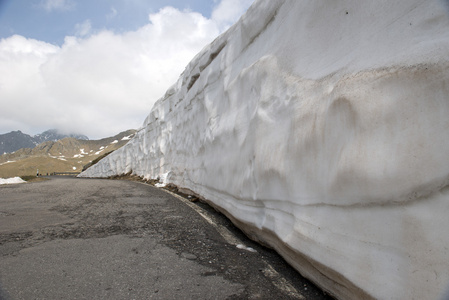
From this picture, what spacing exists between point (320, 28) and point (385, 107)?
124 centimetres

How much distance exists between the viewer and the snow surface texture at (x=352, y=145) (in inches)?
44.7

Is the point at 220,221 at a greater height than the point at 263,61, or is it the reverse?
the point at 263,61

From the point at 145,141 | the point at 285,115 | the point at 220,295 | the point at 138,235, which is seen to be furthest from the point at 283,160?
the point at 145,141

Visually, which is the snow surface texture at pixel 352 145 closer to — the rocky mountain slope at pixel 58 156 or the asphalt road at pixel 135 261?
the asphalt road at pixel 135 261

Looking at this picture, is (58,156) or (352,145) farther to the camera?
(58,156)

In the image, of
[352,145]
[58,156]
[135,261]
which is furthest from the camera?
[58,156]

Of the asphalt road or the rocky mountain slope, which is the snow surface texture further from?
the rocky mountain slope

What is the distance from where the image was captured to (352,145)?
1.51m

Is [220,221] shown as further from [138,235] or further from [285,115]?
[285,115]

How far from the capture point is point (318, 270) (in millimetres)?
1710

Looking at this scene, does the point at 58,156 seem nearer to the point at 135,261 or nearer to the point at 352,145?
the point at 135,261

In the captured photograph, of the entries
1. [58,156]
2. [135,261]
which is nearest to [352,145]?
[135,261]

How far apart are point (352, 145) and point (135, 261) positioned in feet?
6.20

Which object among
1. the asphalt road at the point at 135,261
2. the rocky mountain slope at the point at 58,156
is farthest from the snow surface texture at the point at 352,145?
the rocky mountain slope at the point at 58,156
